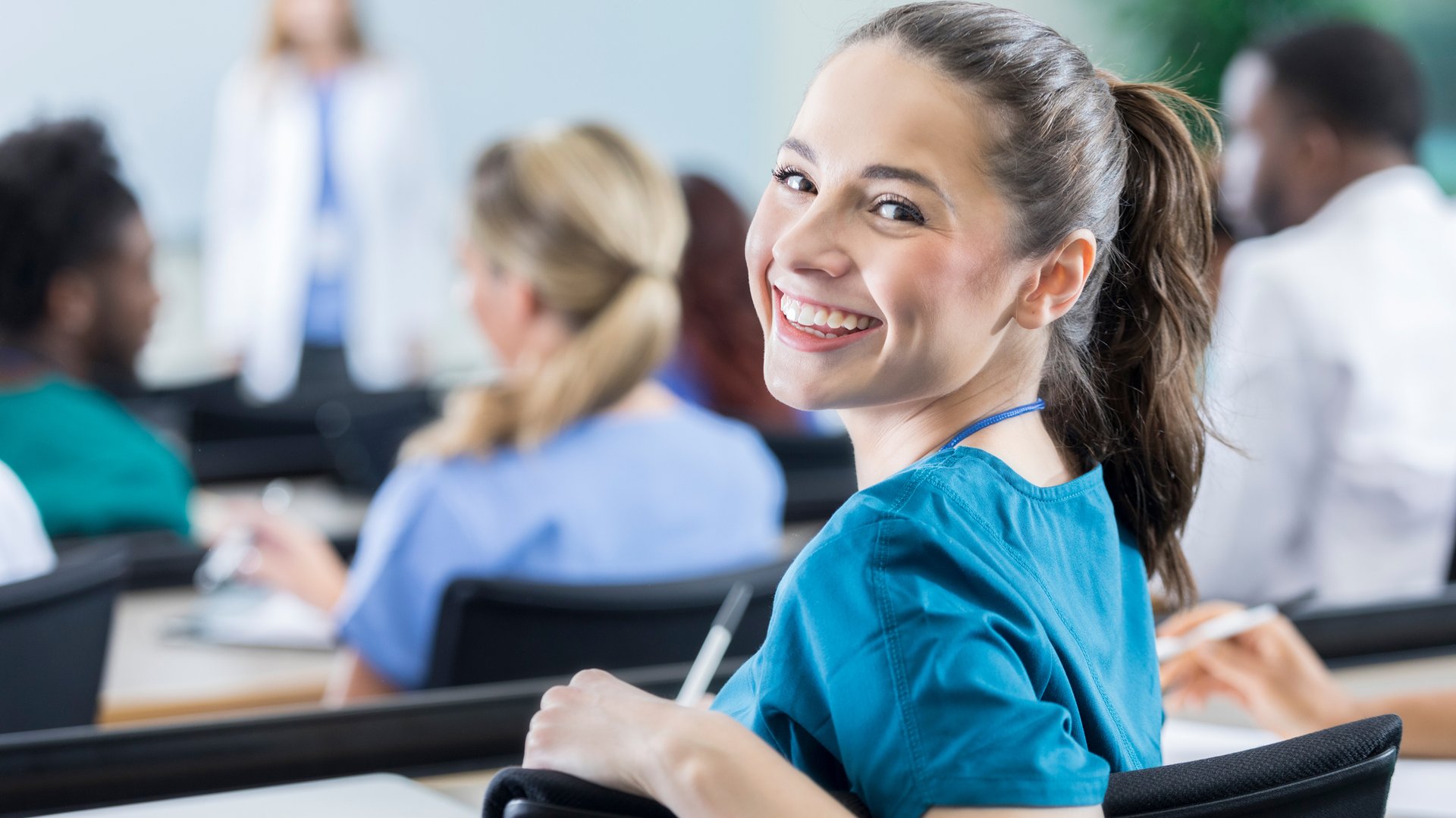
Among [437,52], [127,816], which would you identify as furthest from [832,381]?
[437,52]

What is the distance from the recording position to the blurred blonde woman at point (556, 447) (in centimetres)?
193

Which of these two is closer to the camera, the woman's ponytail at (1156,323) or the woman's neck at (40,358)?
the woman's ponytail at (1156,323)

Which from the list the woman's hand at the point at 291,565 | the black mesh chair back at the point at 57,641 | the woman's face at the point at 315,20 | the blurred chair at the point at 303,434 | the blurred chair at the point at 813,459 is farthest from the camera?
the woman's face at the point at 315,20

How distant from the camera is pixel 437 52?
6.48m

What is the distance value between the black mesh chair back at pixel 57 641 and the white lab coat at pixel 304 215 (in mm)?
3789

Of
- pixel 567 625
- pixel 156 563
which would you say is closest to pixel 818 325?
pixel 567 625

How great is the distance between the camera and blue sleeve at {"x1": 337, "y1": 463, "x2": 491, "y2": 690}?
74.9 inches

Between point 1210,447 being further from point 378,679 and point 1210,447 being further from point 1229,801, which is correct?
point 378,679

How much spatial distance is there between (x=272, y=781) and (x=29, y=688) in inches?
18.5

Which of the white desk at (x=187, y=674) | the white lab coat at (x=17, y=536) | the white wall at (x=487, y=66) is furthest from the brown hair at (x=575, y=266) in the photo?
the white wall at (x=487, y=66)

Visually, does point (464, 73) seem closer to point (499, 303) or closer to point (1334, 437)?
point (499, 303)

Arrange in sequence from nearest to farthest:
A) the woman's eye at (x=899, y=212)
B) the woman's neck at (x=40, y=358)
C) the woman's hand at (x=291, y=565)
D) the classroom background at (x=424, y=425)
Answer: the woman's eye at (x=899, y=212) < the classroom background at (x=424, y=425) < the woman's hand at (x=291, y=565) < the woman's neck at (x=40, y=358)

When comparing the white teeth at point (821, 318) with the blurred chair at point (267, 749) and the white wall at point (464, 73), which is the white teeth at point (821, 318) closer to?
the blurred chair at point (267, 749)

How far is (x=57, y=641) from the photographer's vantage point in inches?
60.7
